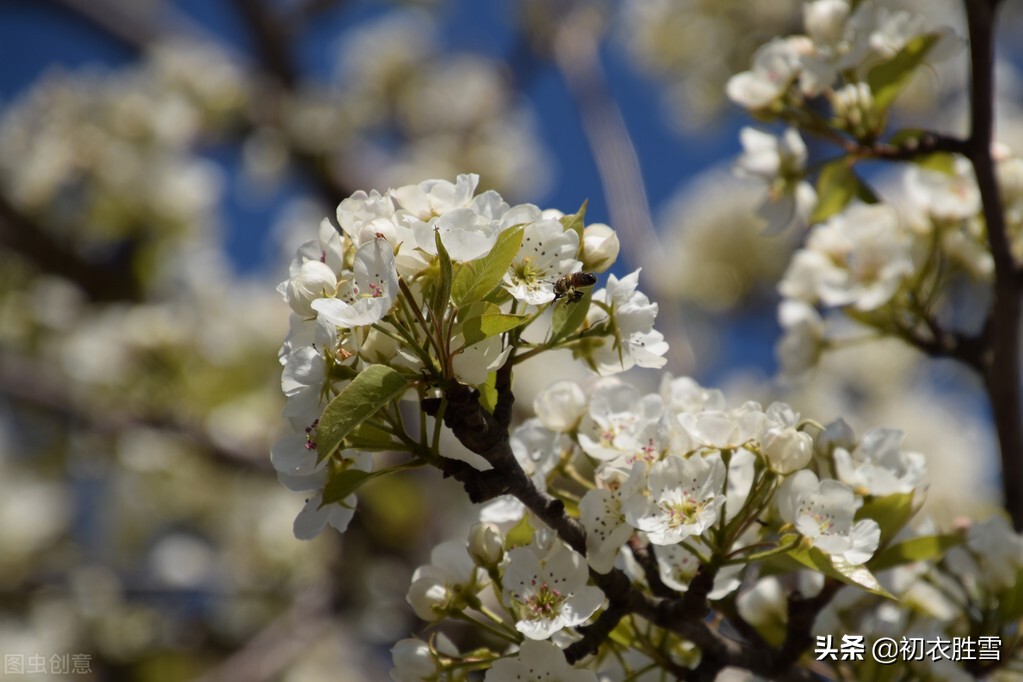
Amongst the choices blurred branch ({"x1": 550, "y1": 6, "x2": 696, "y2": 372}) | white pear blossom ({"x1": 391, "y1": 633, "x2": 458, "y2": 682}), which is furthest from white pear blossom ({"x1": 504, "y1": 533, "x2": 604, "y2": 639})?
blurred branch ({"x1": 550, "y1": 6, "x2": 696, "y2": 372})

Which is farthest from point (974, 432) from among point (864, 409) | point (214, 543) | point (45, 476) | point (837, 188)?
point (45, 476)

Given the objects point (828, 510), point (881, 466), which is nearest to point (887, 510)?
point (881, 466)

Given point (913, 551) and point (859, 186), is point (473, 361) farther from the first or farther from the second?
point (859, 186)

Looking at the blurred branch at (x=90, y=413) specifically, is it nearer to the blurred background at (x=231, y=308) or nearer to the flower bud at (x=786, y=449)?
the blurred background at (x=231, y=308)

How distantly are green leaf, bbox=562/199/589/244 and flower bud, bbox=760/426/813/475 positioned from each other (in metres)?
0.27

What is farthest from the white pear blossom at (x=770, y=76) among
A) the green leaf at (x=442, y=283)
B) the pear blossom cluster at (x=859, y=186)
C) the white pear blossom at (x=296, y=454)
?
the white pear blossom at (x=296, y=454)

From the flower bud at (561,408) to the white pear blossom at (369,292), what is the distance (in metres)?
0.30

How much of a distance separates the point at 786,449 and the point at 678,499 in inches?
4.9

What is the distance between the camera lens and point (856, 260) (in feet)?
4.94

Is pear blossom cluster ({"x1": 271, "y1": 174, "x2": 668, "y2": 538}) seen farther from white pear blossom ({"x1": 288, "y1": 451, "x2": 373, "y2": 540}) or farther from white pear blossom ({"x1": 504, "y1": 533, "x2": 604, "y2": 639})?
white pear blossom ({"x1": 504, "y1": 533, "x2": 604, "y2": 639})

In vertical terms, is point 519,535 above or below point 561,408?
below

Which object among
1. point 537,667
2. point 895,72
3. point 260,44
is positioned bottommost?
point 537,667

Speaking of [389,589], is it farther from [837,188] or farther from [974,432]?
[974,432]

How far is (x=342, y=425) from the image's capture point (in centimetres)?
82
